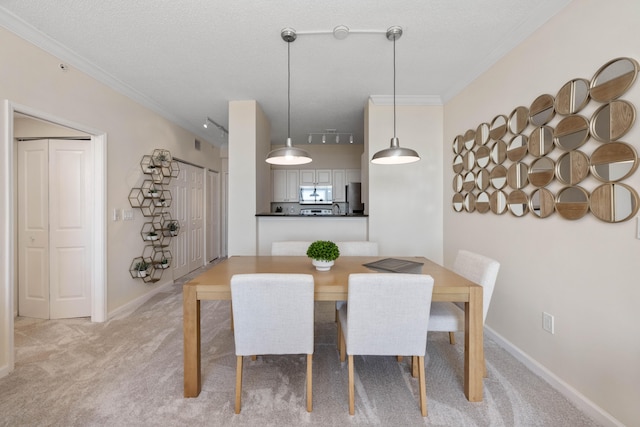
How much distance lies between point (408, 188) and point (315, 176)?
9.26 ft

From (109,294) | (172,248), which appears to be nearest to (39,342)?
(109,294)

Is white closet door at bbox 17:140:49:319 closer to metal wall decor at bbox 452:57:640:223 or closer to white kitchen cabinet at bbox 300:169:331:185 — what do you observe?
white kitchen cabinet at bbox 300:169:331:185

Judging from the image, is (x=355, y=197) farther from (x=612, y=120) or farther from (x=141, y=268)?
(x=612, y=120)

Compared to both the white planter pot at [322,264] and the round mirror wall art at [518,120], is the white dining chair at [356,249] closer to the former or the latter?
the white planter pot at [322,264]

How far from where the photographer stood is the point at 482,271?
1849 mm

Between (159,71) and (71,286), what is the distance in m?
2.44

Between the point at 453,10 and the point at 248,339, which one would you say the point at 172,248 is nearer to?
the point at 248,339

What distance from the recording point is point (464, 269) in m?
2.08

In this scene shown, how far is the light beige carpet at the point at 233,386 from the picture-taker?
153 cm

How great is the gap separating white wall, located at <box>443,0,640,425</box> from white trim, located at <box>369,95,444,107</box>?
84 cm

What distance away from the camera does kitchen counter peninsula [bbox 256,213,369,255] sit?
357 centimetres

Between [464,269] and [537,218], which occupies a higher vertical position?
[537,218]

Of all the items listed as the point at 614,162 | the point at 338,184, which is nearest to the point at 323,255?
the point at 614,162

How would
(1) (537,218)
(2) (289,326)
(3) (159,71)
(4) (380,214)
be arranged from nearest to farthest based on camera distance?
(2) (289,326) → (1) (537,218) → (3) (159,71) → (4) (380,214)
